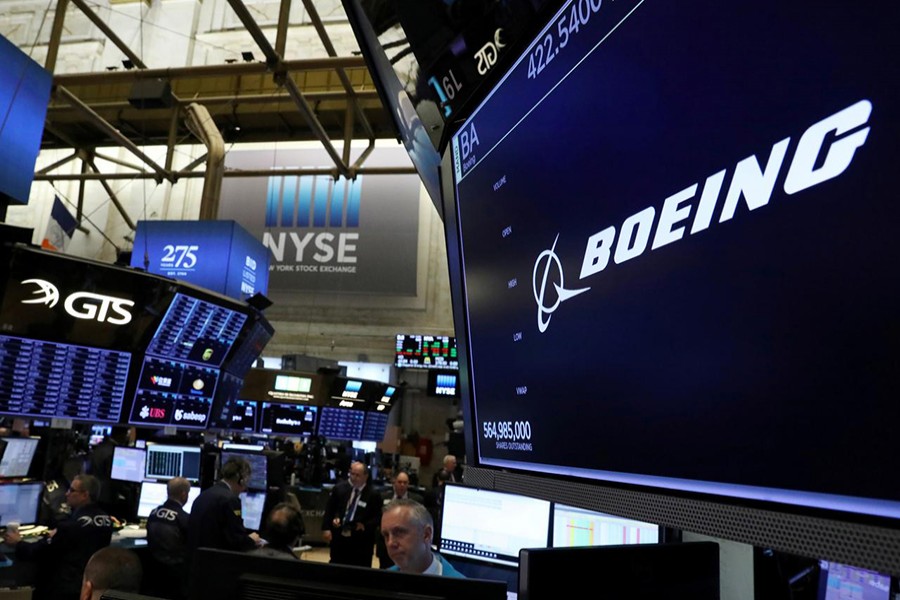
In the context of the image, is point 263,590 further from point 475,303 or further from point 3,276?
point 3,276

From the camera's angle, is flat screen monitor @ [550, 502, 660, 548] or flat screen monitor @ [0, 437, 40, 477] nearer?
flat screen monitor @ [550, 502, 660, 548]

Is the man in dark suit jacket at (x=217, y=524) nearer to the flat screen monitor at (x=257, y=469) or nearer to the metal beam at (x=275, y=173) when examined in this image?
the flat screen monitor at (x=257, y=469)

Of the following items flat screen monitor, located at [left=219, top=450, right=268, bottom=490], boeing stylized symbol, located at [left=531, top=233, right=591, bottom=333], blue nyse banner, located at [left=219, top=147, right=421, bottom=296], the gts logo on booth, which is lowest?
flat screen monitor, located at [left=219, top=450, right=268, bottom=490]

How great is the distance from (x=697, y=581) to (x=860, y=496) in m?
0.69

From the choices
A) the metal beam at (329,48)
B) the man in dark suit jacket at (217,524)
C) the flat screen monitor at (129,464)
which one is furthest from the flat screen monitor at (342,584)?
the metal beam at (329,48)

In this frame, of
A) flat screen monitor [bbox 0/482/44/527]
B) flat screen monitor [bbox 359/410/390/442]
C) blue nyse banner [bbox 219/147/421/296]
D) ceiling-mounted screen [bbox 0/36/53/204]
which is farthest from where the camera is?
blue nyse banner [bbox 219/147/421/296]

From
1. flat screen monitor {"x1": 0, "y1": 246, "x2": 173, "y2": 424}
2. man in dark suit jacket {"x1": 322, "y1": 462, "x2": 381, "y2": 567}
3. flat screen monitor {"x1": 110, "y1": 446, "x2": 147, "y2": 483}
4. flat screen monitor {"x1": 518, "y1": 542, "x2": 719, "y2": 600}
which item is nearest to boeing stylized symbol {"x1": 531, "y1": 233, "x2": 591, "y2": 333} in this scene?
flat screen monitor {"x1": 518, "y1": 542, "x2": 719, "y2": 600}

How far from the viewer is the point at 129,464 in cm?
603

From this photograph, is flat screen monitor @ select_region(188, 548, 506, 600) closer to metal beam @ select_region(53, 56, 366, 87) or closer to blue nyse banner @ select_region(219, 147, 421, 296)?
metal beam @ select_region(53, 56, 366, 87)

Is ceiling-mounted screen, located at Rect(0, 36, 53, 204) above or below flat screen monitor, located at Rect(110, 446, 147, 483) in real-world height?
above

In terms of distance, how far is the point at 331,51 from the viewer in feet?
31.2

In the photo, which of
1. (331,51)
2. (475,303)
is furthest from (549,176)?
(331,51)

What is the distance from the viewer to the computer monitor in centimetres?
172

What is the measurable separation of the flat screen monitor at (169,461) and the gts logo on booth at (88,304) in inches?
68.7
